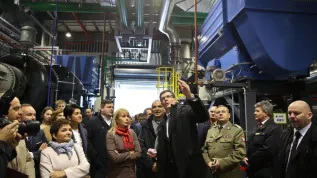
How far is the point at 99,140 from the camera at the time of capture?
154 inches

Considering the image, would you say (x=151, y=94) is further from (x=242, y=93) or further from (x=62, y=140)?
(x=62, y=140)

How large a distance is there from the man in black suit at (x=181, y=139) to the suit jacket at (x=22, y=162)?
1158 millimetres

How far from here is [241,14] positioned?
151 inches

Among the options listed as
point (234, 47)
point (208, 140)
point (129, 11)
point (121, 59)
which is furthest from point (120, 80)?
point (208, 140)

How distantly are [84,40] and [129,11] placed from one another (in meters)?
6.69

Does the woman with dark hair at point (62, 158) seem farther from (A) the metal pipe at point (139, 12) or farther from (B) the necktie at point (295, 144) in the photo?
(A) the metal pipe at point (139, 12)

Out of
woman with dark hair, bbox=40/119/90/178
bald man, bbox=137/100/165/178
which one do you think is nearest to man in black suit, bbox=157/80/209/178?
bald man, bbox=137/100/165/178

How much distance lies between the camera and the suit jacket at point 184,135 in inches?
94.8

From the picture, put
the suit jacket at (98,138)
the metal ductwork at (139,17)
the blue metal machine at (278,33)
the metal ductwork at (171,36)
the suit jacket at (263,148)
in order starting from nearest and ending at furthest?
1. the suit jacket at (263,148)
2. the blue metal machine at (278,33)
3. the suit jacket at (98,138)
4. the metal ductwork at (139,17)
5. the metal ductwork at (171,36)

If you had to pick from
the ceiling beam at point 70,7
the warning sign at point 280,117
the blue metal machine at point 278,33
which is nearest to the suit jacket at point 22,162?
the blue metal machine at point 278,33

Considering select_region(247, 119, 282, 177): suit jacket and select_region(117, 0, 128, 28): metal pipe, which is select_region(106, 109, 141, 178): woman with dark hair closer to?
select_region(247, 119, 282, 177): suit jacket

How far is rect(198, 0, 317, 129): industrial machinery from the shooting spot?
378 centimetres

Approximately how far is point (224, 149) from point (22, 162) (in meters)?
2.22

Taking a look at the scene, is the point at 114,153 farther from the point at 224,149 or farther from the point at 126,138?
the point at 224,149
